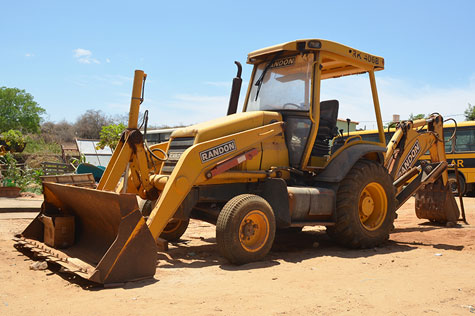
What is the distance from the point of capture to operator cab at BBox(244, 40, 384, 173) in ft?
22.4

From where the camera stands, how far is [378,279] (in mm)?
4969

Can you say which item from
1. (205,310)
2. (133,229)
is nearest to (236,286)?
(205,310)

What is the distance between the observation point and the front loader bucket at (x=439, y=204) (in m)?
9.48

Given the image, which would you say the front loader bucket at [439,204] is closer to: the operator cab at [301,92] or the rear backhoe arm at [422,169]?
the rear backhoe arm at [422,169]

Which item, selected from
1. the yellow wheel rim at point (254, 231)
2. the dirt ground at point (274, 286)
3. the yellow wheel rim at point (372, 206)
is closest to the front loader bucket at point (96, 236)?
the dirt ground at point (274, 286)

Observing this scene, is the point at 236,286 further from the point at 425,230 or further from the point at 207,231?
the point at 425,230

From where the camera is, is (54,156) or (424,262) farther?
(54,156)

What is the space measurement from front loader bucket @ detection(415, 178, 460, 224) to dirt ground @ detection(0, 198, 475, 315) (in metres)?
2.64

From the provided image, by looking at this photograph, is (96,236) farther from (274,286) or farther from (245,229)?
(274,286)

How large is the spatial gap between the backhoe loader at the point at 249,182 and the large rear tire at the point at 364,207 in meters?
0.02

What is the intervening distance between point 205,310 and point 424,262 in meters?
3.31

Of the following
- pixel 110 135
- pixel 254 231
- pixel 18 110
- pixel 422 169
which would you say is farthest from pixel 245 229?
pixel 18 110

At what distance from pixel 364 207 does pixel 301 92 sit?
1.95 metres

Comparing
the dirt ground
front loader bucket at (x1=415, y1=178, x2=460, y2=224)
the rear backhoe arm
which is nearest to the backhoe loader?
the dirt ground
